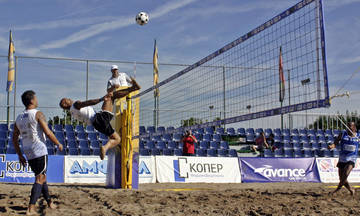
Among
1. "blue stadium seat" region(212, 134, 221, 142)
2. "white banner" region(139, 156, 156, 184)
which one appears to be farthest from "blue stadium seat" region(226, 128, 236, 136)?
"white banner" region(139, 156, 156, 184)

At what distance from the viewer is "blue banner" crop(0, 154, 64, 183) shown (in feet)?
39.0

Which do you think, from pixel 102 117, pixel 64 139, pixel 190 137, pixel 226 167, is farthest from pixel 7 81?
pixel 102 117

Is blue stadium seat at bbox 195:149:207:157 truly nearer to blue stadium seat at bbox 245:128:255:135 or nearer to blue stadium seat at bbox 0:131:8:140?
blue stadium seat at bbox 245:128:255:135

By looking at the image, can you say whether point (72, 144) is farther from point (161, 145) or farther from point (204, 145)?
point (204, 145)

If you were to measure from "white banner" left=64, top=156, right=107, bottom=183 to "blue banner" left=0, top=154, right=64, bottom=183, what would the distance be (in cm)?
24

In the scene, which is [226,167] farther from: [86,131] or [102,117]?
[102,117]

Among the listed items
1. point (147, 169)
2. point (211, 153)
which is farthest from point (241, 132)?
point (147, 169)

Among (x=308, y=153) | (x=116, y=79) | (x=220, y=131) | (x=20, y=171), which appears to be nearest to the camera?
(x=116, y=79)

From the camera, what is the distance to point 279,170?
1403cm

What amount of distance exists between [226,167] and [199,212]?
789 centimetres

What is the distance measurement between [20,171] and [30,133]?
7.08m

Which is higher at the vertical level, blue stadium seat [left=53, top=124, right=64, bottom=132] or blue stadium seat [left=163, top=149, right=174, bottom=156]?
blue stadium seat [left=53, top=124, right=64, bottom=132]

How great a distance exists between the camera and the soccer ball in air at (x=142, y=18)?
10.5 m

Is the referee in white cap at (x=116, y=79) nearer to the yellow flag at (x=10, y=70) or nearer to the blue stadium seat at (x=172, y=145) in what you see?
the blue stadium seat at (x=172, y=145)
